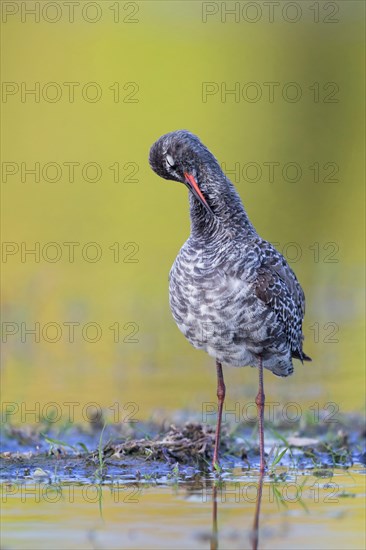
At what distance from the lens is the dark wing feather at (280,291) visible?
8805 mm

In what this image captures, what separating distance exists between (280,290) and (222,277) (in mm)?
489

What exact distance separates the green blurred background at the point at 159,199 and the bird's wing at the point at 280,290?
2.08 m

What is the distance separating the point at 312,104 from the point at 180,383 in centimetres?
1860

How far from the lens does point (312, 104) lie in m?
30.1

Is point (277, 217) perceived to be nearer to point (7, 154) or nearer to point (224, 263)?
point (7, 154)

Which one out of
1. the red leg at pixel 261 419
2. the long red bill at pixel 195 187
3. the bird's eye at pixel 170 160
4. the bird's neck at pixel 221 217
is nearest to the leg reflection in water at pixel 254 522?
the red leg at pixel 261 419

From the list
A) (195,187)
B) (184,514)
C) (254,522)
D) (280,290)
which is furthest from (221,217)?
(254,522)

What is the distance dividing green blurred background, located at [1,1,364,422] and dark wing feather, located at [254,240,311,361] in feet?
6.82

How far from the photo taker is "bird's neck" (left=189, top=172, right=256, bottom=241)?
8.98 metres

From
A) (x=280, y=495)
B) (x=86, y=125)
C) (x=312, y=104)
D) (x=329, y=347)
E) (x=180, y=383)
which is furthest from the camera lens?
(x=312, y=104)

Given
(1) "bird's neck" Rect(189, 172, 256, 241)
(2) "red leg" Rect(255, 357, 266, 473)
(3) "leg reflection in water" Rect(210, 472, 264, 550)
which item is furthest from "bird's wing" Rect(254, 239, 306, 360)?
(3) "leg reflection in water" Rect(210, 472, 264, 550)

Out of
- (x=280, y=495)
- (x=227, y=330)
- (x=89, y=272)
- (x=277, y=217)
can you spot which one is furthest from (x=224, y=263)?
(x=277, y=217)

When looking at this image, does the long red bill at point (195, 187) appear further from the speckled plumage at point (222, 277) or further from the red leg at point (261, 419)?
the red leg at point (261, 419)

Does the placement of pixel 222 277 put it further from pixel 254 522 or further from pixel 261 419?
pixel 254 522
